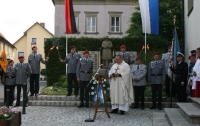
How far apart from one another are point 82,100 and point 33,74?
8.45 ft

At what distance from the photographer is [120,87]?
10.7 metres

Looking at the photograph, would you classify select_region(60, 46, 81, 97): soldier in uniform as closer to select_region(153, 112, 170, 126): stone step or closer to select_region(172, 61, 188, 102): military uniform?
select_region(172, 61, 188, 102): military uniform

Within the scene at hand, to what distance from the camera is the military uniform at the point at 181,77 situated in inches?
439

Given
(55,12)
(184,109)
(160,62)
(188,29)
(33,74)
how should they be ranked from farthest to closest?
(55,12), (188,29), (33,74), (160,62), (184,109)

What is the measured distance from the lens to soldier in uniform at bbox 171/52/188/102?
11.1m

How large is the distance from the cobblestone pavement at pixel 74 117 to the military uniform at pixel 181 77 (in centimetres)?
123

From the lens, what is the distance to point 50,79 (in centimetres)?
1852

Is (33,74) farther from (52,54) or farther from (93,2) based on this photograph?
(93,2)

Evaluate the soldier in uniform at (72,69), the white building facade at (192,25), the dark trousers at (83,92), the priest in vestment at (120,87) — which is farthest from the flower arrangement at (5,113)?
the white building facade at (192,25)

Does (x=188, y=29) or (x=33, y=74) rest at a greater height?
(x=188, y=29)

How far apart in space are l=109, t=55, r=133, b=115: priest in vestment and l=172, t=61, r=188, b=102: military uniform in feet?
5.79

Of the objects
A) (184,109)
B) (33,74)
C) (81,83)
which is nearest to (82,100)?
(81,83)

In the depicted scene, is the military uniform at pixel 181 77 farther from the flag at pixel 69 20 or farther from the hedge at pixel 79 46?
the hedge at pixel 79 46

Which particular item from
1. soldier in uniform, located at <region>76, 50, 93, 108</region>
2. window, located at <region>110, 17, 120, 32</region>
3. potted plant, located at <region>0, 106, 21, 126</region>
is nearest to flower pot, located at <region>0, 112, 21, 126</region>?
potted plant, located at <region>0, 106, 21, 126</region>
